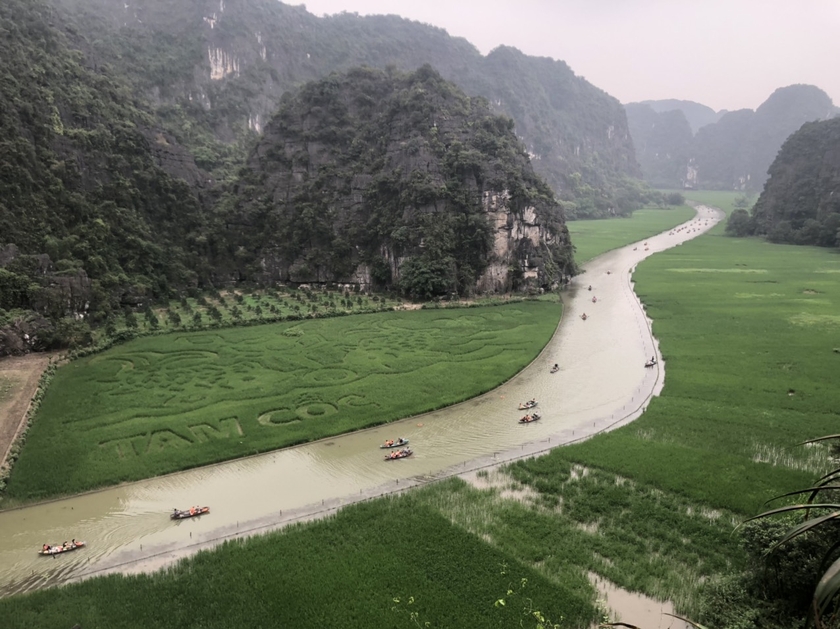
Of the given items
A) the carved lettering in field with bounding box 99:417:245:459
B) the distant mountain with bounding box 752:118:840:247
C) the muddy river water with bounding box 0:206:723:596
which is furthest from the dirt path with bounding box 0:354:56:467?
the distant mountain with bounding box 752:118:840:247

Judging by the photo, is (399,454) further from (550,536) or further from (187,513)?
A: (187,513)

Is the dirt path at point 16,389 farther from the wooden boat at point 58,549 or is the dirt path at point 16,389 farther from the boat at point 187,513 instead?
the boat at point 187,513

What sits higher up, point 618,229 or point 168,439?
point 618,229

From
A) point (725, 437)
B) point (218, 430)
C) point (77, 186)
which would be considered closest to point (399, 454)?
point (218, 430)

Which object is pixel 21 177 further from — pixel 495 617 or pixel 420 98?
pixel 495 617

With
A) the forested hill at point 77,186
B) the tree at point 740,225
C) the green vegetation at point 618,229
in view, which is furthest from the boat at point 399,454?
the tree at point 740,225

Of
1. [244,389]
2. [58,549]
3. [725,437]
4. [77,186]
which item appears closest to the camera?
[58,549]

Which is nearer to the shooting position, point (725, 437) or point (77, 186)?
point (725, 437)
